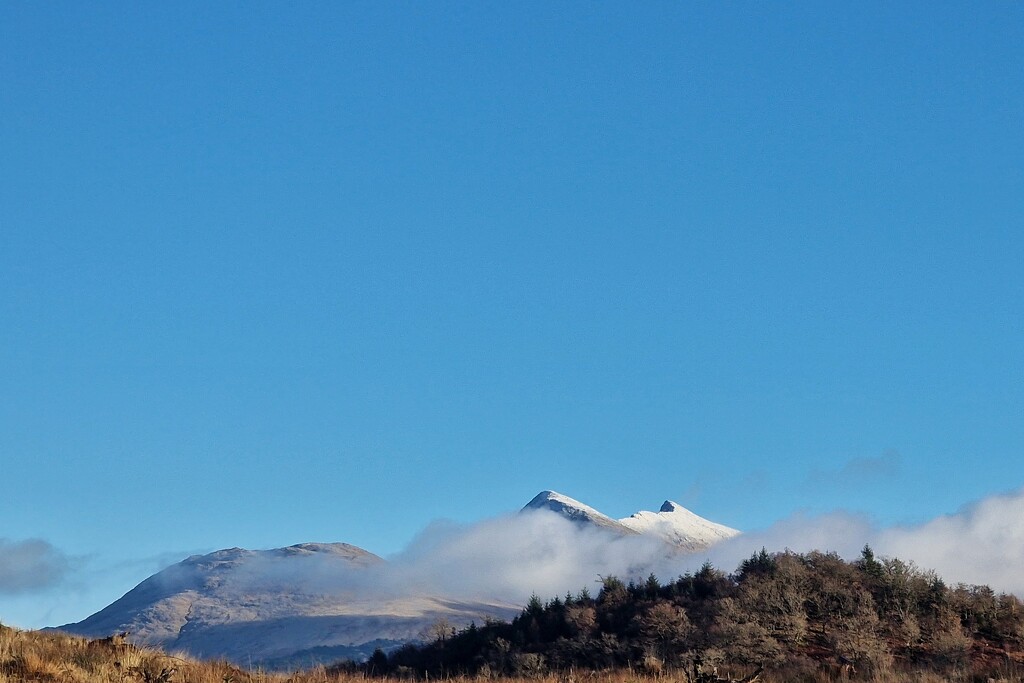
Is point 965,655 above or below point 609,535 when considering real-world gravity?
below

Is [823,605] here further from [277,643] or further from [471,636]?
[277,643]

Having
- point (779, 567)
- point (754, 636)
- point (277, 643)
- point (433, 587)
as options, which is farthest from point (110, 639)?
point (433, 587)

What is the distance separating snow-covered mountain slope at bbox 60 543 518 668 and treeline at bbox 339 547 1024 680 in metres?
43.4

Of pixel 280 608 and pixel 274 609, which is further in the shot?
pixel 280 608

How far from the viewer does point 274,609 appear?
119 meters

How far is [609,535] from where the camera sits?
649 ft

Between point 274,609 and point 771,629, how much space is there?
9677 centimetres

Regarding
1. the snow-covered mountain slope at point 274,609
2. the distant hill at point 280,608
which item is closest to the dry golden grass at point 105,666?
the snow-covered mountain slope at point 274,609

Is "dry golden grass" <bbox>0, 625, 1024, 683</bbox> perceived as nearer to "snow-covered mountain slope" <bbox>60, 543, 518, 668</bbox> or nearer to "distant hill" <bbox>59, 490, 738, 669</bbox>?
"snow-covered mountain slope" <bbox>60, 543, 518, 668</bbox>

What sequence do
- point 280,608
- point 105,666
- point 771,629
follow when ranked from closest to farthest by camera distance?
point 105,666 → point 771,629 → point 280,608

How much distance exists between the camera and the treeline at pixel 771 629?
28.1 metres

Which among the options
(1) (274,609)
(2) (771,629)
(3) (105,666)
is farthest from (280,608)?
(3) (105,666)

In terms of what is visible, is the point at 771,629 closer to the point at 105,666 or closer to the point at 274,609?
the point at 105,666

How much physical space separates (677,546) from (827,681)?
562 feet
